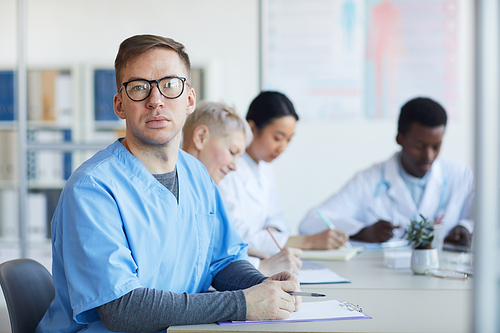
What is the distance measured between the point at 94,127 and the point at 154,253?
98.8 inches

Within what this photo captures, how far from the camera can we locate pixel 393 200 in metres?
2.49

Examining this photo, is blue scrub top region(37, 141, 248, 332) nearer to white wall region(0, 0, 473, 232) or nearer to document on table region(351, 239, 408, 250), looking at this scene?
document on table region(351, 239, 408, 250)

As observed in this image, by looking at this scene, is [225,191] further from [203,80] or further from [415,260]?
[203,80]

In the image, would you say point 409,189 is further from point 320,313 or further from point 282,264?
point 320,313

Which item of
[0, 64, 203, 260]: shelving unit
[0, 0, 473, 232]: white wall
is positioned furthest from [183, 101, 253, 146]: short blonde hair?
[0, 0, 473, 232]: white wall

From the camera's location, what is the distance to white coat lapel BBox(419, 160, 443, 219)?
241 centimetres

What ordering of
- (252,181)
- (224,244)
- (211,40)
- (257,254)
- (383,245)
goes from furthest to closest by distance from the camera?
1. (211,40)
2. (252,181)
3. (383,245)
4. (257,254)
5. (224,244)

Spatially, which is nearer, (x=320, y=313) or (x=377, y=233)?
(x=320, y=313)

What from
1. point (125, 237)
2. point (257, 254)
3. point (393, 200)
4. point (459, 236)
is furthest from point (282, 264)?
point (393, 200)

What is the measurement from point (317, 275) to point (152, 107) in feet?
2.51

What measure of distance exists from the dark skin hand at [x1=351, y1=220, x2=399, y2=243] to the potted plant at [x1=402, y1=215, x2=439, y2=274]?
415 millimetres

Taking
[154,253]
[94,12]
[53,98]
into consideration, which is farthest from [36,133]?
[154,253]

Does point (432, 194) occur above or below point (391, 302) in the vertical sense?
above

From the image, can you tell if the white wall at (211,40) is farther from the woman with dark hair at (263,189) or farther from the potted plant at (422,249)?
the potted plant at (422,249)
